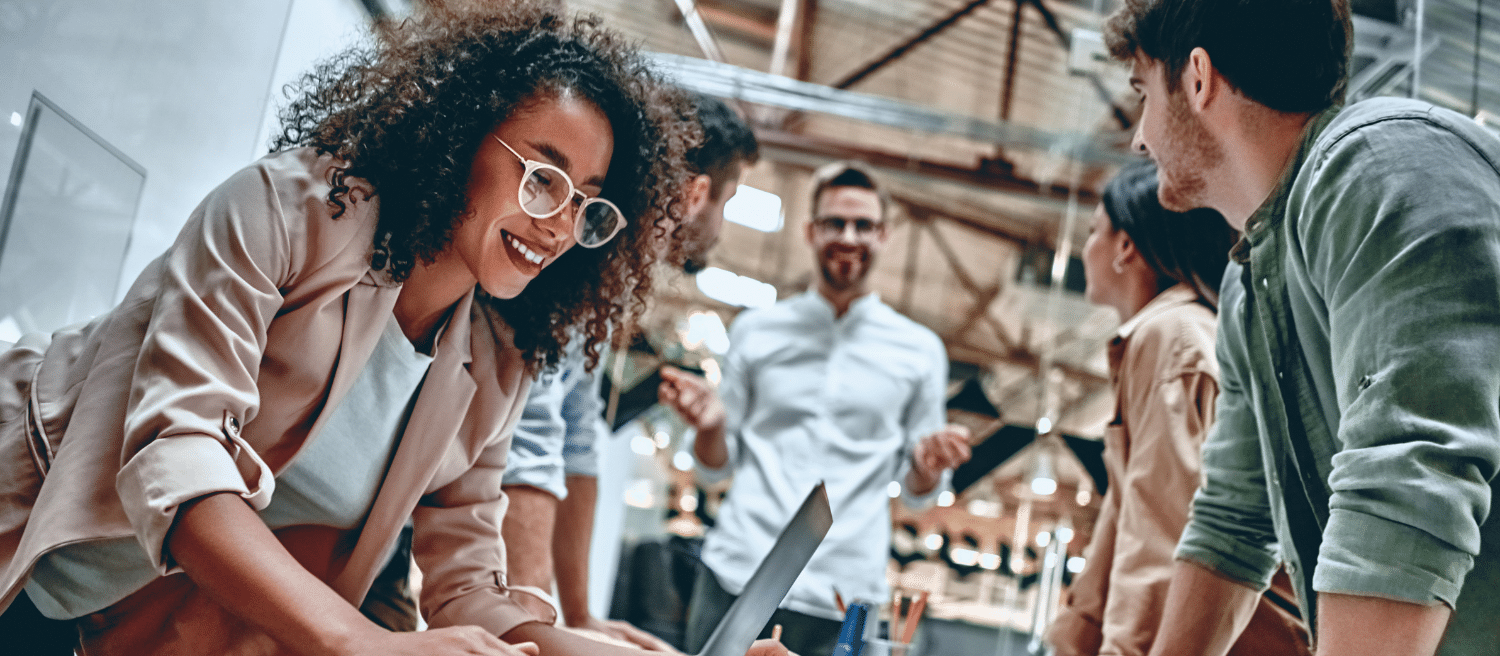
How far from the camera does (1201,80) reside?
1101 mm

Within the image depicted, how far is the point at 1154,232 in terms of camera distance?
1997mm

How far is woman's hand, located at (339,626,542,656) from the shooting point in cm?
87

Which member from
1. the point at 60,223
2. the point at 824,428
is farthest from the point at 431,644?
the point at 824,428

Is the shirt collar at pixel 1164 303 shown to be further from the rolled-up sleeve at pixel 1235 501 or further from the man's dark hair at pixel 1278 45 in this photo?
the man's dark hair at pixel 1278 45

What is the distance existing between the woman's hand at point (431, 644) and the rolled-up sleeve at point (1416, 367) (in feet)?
2.32

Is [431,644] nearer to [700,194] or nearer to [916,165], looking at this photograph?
[700,194]

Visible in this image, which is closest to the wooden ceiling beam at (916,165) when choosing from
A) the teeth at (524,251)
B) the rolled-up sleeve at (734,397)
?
the rolled-up sleeve at (734,397)

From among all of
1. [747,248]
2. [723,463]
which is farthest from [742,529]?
[747,248]

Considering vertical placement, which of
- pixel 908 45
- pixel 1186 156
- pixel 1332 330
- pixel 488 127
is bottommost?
pixel 1332 330

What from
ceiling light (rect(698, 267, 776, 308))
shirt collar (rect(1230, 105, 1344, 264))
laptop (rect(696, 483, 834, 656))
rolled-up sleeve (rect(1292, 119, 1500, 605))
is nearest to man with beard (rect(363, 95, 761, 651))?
laptop (rect(696, 483, 834, 656))

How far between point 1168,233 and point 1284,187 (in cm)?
92

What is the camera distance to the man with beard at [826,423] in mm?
2430

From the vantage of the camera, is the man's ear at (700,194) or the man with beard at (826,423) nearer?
the man's ear at (700,194)

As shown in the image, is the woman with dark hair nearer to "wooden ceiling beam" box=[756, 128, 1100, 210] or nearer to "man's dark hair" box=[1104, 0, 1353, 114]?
"man's dark hair" box=[1104, 0, 1353, 114]
